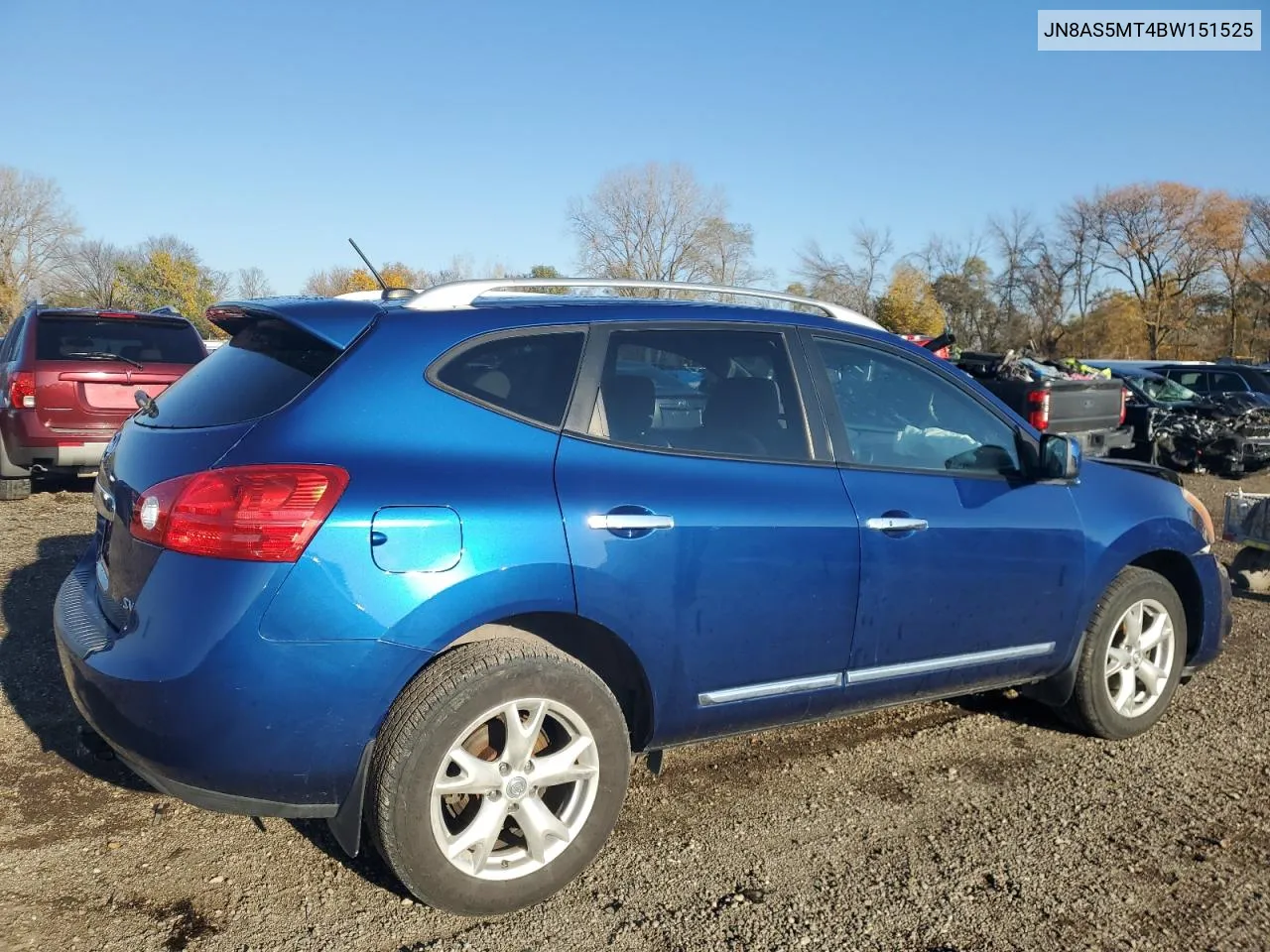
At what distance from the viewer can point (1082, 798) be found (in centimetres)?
366

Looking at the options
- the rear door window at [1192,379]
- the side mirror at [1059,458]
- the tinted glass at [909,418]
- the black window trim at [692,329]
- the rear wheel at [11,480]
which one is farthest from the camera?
the rear door window at [1192,379]

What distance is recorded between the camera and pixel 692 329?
337 cm

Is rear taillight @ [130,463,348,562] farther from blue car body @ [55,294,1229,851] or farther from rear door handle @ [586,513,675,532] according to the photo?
rear door handle @ [586,513,675,532]

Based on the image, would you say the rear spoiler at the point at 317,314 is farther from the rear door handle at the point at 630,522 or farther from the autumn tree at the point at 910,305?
the autumn tree at the point at 910,305

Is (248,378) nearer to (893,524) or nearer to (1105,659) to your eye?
(893,524)

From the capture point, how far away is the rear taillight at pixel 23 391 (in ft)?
28.1

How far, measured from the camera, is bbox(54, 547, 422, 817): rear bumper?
2.48m

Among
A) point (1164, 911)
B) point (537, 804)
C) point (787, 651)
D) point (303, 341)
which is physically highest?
point (303, 341)

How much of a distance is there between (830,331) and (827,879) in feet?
6.05

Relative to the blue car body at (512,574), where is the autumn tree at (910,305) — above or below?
above

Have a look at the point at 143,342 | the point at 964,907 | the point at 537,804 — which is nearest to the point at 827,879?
the point at 964,907

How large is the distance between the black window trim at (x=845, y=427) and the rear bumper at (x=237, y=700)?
166 centimetres

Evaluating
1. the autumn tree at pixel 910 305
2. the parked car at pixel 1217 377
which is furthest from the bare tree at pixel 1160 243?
the parked car at pixel 1217 377

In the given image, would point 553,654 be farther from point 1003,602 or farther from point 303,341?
point 1003,602
